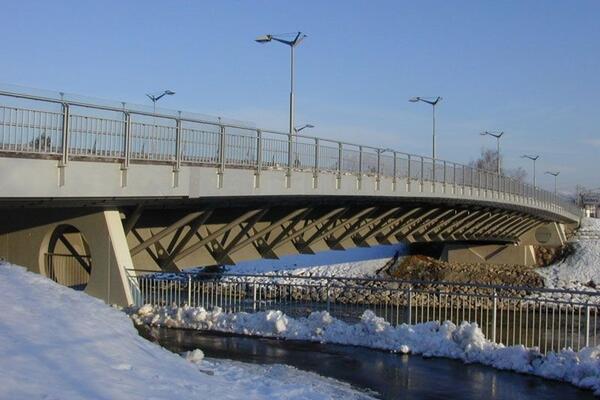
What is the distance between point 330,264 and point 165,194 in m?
38.3

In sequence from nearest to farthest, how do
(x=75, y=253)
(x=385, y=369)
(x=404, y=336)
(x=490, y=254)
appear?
1. (x=385, y=369)
2. (x=404, y=336)
3. (x=75, y=253)
4. (x=490, y=254)

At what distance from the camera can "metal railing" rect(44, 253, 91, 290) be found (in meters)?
20.5

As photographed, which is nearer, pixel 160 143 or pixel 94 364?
pixel 94 364

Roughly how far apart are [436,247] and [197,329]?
142 feet

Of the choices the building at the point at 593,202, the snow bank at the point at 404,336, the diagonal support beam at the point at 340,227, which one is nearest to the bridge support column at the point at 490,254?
the diagonal support beam at the point at 340,227

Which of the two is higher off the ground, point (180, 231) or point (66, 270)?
point (180, 231)

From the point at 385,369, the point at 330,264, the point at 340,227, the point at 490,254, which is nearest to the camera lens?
the point at 385,369

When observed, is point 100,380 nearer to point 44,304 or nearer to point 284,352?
point 44,304

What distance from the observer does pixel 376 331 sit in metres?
16.3

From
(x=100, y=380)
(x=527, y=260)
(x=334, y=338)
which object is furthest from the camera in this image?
(x=527, y=260)

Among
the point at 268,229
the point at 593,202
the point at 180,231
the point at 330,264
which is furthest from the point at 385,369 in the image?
the point at 593,202

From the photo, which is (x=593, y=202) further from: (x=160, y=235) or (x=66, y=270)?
(x=66, y=270)

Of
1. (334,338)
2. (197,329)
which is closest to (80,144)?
(197,329)

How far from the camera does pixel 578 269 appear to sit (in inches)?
2170
